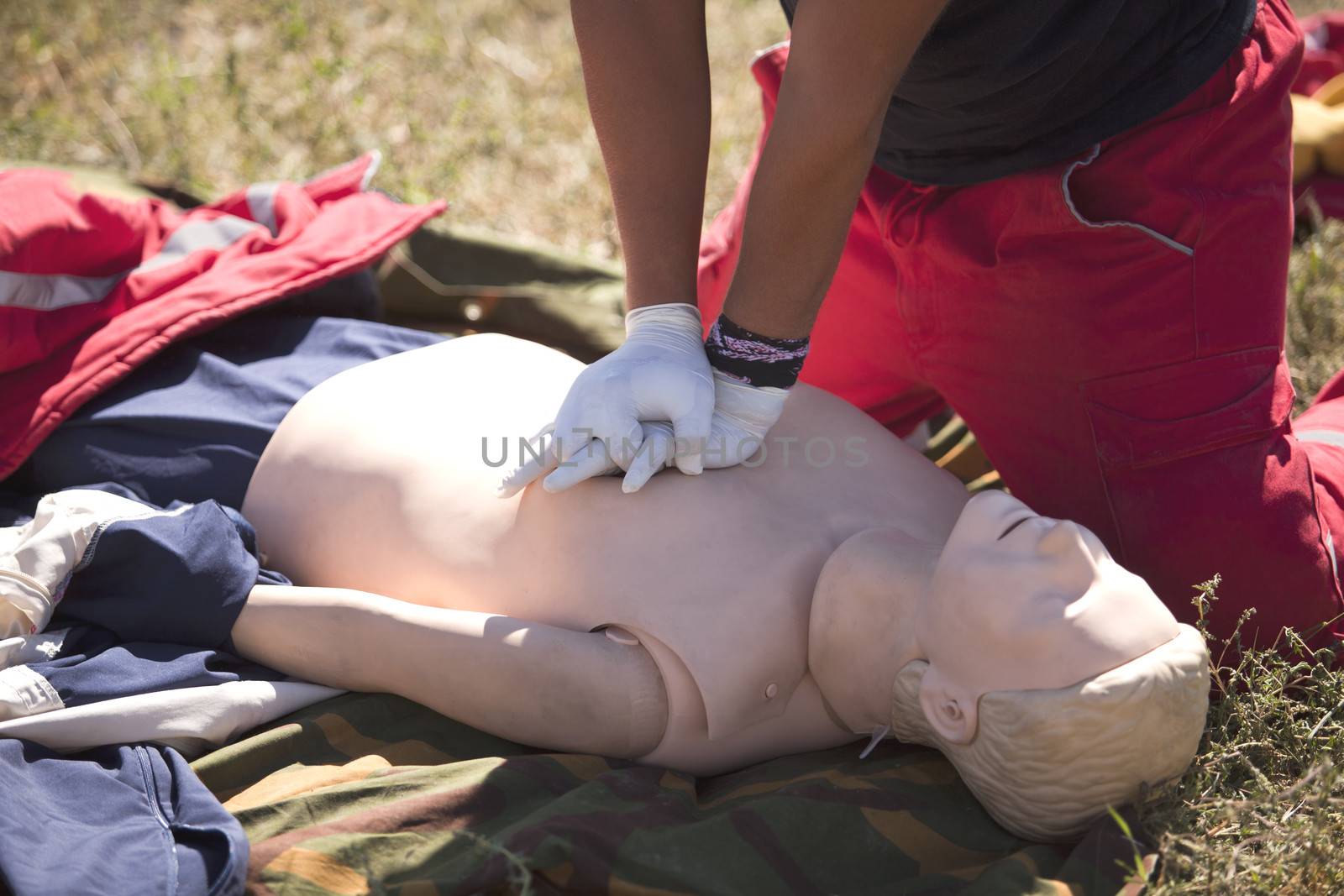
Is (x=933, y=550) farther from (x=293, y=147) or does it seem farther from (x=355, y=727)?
(x=293, y=147)

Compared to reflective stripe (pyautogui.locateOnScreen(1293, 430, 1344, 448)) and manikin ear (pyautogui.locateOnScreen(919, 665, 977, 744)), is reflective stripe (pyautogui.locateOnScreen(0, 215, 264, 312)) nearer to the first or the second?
manikin ear (pyautogui.locateOnScreen(919, 665, 977, 744))

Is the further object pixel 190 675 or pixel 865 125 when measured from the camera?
pixel 190 675

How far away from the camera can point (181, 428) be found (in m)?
1.83

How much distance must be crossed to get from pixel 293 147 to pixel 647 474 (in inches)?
100

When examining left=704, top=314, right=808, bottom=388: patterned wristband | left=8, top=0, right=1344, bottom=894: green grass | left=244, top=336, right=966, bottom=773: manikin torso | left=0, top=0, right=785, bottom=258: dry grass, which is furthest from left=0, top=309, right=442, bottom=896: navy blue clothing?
left=0, top=0, right=785, bottom=258: dry grass

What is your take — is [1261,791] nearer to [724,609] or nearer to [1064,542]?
[1064,542]

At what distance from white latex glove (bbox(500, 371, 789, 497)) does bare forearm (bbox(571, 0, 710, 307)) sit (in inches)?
8.0

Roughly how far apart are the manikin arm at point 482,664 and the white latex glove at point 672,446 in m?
0.20

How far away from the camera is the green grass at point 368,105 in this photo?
334 centimetres

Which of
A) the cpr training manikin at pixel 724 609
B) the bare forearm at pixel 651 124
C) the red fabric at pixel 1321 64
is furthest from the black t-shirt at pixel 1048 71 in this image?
the red fabric at pixel 1321 64

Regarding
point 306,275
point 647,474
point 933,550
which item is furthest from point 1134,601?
point 306,275

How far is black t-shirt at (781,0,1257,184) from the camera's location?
5.14ft

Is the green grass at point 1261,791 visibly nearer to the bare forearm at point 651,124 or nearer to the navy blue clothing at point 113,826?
the bare forearm at point 651,124

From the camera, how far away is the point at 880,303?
6.81 ft
